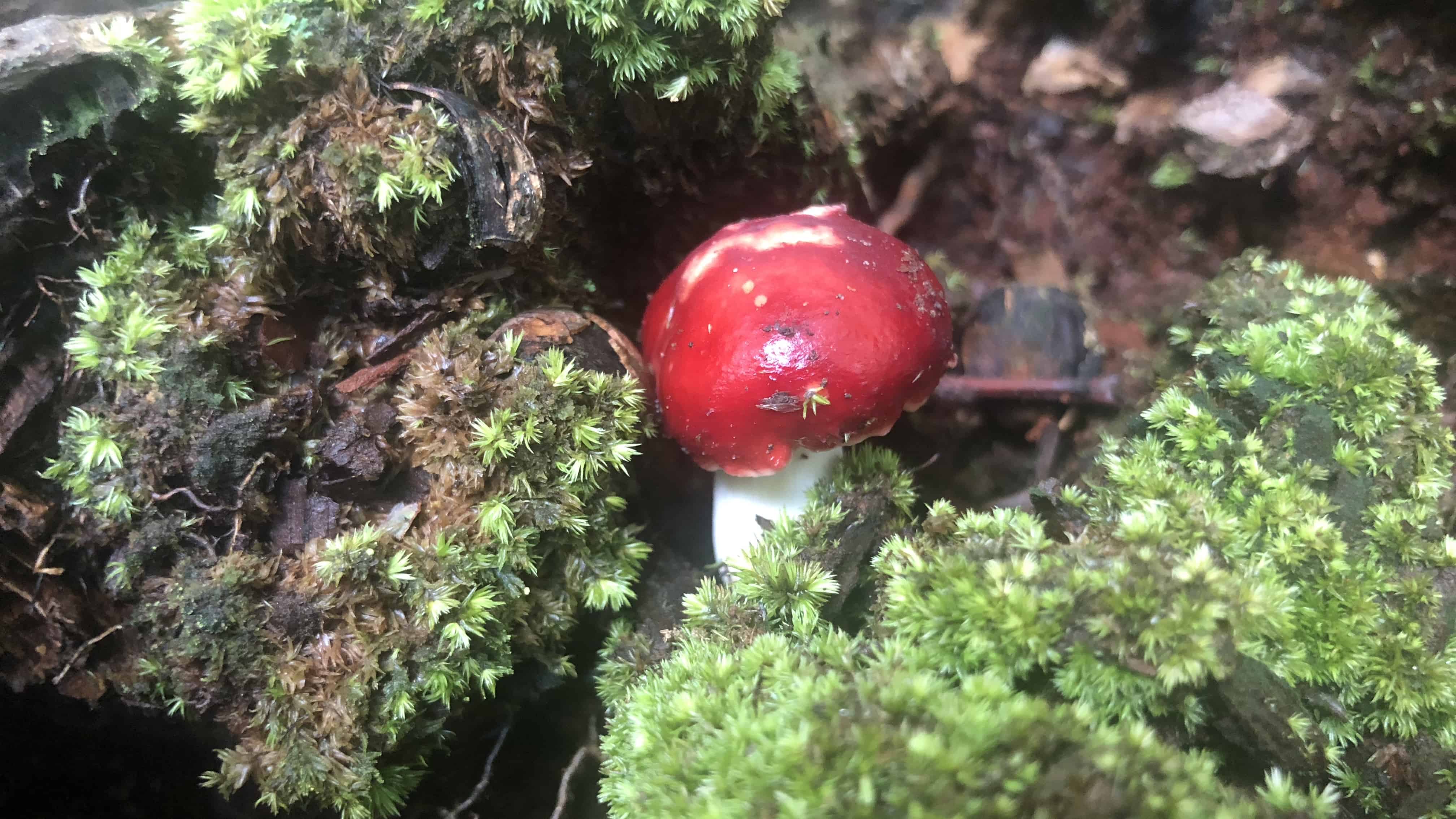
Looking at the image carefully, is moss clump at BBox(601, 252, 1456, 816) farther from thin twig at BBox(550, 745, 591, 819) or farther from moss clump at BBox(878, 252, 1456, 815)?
thin twig at BBox(550, 745, 591, 819)

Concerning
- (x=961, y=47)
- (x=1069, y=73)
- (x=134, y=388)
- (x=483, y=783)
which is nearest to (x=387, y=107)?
(x=134, y=388)

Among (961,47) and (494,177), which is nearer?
(494,177)

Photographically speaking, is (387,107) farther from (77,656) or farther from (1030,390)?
(1030,390)

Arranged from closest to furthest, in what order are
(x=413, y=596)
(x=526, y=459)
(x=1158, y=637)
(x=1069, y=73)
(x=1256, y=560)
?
→ (x=1158, y=637), (x=1256, y=560), (x=413, y=596), (x=526, y=459), (x=1069, y=73)

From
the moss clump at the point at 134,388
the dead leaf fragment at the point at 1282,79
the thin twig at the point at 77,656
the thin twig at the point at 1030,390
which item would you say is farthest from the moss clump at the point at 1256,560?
the thin twig at the point at 77,656

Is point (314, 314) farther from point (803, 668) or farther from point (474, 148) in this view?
point (803, 668)

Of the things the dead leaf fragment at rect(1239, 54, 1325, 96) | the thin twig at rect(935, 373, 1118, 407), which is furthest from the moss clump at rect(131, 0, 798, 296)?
the dead leaf fragment at rect(1239, 54, 1325, 96)
